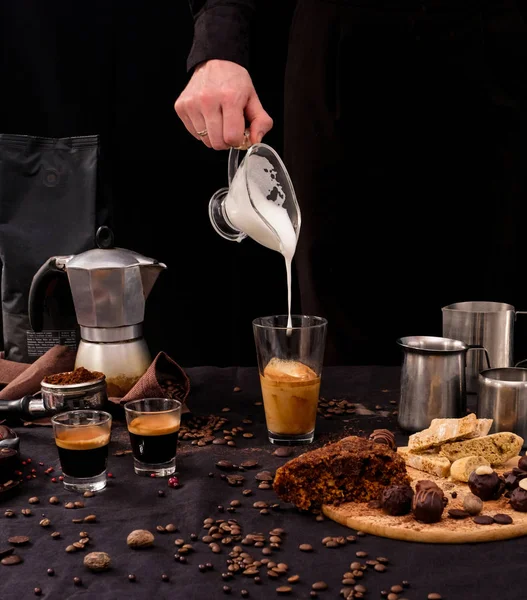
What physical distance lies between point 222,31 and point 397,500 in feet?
4.23

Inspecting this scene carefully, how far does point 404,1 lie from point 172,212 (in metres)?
1.21

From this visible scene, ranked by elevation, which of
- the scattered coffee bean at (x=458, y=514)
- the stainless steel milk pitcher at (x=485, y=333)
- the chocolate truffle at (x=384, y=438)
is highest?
the stainless steel milk pitcher at (x=485, y=333)

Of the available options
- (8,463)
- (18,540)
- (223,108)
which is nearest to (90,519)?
(18,540)

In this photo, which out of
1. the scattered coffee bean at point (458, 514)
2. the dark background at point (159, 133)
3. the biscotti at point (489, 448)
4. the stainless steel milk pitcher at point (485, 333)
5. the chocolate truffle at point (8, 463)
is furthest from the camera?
the dark background at point (159, 133)

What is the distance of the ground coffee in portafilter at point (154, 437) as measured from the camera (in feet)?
5.34

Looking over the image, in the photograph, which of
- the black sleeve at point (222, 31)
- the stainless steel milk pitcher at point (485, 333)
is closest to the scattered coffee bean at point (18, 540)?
the stainless steel milk pitcher at point (485, 333)

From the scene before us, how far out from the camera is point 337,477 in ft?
4.81

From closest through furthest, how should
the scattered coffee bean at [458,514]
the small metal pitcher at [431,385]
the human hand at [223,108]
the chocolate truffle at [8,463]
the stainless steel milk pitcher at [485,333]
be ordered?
the scattered coffee bean at [458,514] < the chocolate truffle at [8,463] < the small metal pitcher at [431,385] < the human hand at [223,108] < the stainless steel milk pitcher at [485,333]

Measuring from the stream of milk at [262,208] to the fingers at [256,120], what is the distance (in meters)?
0.11

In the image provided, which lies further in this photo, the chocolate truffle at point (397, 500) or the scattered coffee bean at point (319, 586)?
the chocolate truffle at point (397, 500)

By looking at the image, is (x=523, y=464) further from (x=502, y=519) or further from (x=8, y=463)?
(x=8, y=463)

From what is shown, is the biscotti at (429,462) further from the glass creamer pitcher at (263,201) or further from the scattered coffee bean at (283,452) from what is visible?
the glass creamer pitcher at (263,201)

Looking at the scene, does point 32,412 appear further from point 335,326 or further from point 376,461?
point 335,326

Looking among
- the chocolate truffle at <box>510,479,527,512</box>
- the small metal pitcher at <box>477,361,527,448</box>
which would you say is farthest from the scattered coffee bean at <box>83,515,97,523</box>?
the small metal pitcher at <box>477,361,527,448</box>
